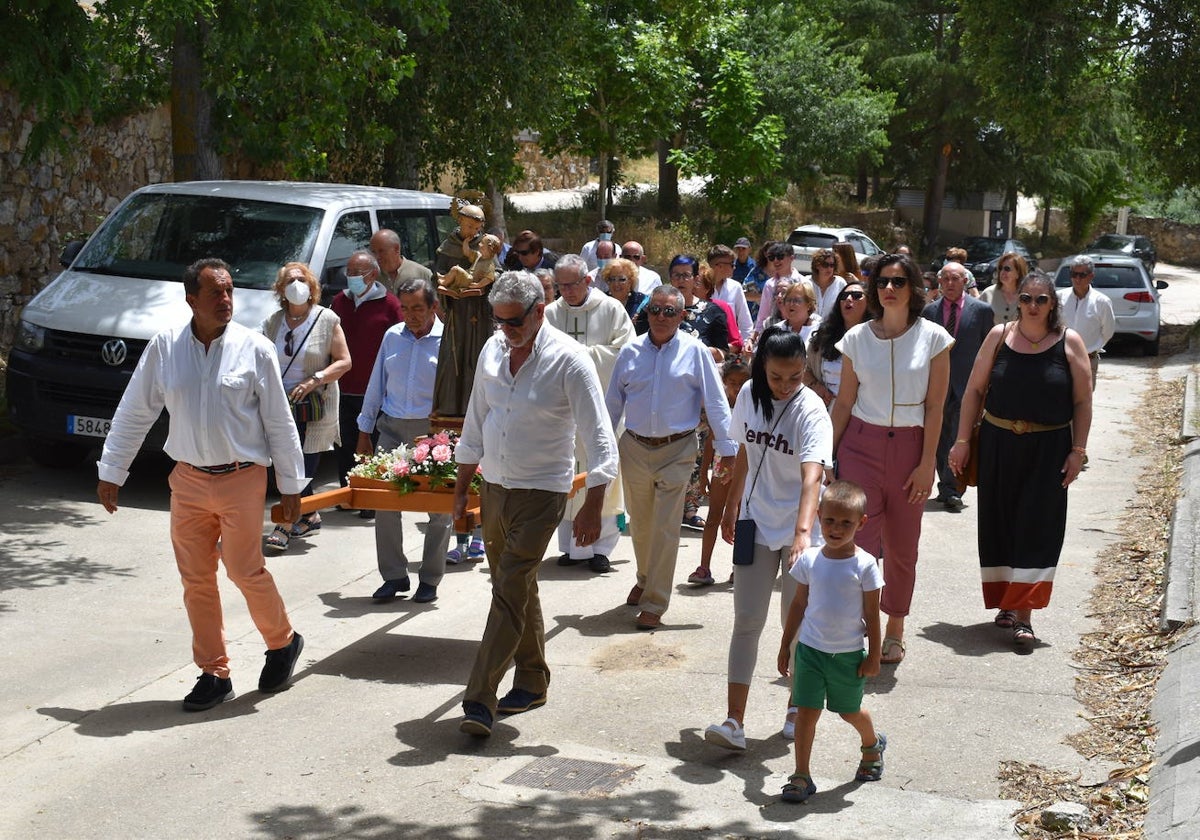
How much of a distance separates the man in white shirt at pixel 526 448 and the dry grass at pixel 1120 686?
2.12 m

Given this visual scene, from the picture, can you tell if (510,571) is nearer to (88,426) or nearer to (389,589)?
(389,589)

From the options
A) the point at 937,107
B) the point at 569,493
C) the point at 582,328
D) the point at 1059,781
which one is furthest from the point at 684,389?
the point at 937,107

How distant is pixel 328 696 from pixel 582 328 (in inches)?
125

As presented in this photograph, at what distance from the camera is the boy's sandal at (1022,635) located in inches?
304

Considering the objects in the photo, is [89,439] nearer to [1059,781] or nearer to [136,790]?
[136,790]

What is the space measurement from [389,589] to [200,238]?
445 cm

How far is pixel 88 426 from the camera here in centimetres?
1060

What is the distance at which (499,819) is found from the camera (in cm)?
544

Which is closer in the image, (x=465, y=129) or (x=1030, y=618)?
(x=1030, y=618)

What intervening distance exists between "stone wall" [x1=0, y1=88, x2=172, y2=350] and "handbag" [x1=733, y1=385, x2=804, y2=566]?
11305 mm

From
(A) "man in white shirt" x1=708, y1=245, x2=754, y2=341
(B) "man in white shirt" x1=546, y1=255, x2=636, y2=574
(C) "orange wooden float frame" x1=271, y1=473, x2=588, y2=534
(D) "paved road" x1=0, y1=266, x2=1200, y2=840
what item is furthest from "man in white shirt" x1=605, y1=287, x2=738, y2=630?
(A) "man in white shirt" x1=708, y1=245, x2=754, y2=341

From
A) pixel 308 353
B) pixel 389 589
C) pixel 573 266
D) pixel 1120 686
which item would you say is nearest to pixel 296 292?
pixel 308 353

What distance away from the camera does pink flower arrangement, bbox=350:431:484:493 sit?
7742 millimetres

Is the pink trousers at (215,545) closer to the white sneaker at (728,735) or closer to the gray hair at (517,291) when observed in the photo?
the gray hair at (517,291)
